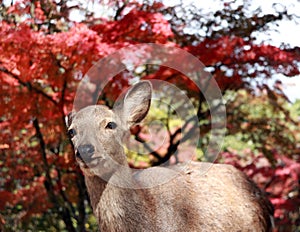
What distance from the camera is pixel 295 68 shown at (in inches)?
A: 303

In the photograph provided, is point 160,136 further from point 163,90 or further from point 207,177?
point 207,177

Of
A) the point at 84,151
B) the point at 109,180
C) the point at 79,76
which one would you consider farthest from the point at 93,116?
the point at 79,76

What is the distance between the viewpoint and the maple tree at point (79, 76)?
7.18 m

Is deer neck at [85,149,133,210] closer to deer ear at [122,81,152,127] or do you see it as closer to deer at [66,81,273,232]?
deer at [66,81,273,232]

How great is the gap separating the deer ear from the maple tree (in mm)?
2461

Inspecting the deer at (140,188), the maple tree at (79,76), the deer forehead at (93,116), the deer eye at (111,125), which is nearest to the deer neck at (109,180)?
the deer at (140,188)

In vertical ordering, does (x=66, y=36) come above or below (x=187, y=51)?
above

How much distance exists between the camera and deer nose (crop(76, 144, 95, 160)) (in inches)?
167

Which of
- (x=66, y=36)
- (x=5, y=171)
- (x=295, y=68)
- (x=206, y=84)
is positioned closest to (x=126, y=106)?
(x=66, y=36)

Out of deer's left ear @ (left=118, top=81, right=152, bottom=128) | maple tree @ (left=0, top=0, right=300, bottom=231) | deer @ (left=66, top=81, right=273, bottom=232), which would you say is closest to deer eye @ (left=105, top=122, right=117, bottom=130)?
deer @ (left=66, top=81, right=273, bottom=232)

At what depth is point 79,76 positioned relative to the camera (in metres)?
7.66

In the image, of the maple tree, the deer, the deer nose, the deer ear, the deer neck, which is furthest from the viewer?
the maple tree

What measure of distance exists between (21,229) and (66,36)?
16.6ft

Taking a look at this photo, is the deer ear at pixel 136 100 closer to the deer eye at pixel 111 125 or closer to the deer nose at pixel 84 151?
the deer eye at pixel 111 125
